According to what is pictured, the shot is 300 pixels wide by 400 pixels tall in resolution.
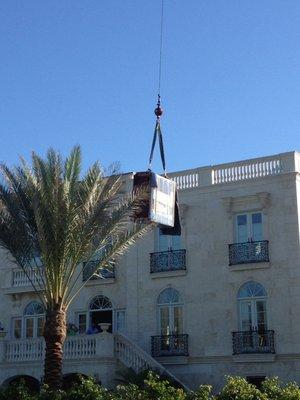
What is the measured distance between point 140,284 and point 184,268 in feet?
7.15

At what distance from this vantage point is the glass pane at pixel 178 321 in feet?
102

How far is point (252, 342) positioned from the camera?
96.6ft

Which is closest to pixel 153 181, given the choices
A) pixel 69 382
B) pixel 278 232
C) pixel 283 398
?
pixel 283 398

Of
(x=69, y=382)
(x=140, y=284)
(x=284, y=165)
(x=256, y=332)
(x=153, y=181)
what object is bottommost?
(x=69, y=382)

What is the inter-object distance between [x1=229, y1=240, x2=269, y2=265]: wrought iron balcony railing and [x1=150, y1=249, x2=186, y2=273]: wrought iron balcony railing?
223 centimetres

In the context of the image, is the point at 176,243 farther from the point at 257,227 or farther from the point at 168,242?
the point at 257,227

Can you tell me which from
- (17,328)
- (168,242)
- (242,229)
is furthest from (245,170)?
(17,328)

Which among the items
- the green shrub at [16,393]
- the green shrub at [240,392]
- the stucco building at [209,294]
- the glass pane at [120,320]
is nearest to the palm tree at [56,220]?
the green shrub at [16,393]

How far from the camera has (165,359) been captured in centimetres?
3077

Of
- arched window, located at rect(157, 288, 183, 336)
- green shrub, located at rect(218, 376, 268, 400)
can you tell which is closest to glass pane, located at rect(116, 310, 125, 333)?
arched window, located at rect(157, 288, 183, 336)

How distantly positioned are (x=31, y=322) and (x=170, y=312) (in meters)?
7.05

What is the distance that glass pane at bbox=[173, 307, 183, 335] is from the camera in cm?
3122

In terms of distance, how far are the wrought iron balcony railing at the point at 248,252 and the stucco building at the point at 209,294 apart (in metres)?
0.04

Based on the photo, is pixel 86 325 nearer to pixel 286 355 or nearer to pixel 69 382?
pixel 69 382
